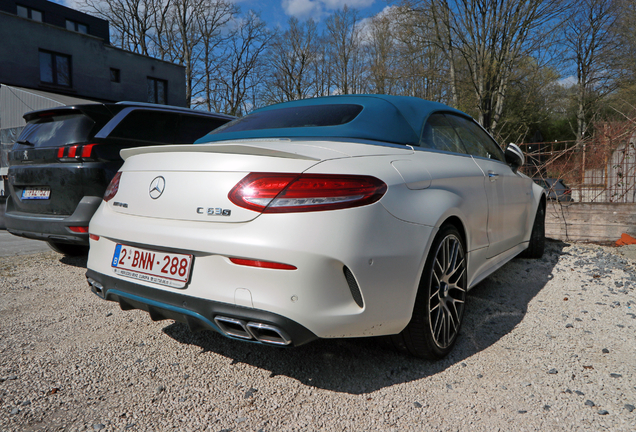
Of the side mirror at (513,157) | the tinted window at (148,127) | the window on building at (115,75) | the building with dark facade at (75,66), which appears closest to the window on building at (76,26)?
the building with dark facade at (75,66)

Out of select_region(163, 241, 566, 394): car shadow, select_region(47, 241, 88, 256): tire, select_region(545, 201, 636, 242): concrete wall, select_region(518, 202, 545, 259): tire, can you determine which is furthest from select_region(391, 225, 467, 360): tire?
select_region(545, 201, 636, 242): concrete wall

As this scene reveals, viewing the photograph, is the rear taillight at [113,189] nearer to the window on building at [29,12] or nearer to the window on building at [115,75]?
the window on building at [115,75]

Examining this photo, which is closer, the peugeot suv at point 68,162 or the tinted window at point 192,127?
the peugeot suv at point 68,162

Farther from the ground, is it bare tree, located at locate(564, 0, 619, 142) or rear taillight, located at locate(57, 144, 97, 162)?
bare tree, located at locate(564, 0, 619, 142)

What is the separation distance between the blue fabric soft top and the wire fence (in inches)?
178

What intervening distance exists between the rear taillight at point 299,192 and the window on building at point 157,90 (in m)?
23.6

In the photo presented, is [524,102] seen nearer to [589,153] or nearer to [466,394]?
[589,153]

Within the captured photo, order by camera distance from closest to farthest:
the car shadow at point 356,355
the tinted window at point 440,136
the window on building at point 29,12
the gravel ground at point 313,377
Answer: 1. the gravel ground at point 313,377
2. the car shadow at point 356,355
3. the tinted window at point 440,136
4. the window on building at point 29,12

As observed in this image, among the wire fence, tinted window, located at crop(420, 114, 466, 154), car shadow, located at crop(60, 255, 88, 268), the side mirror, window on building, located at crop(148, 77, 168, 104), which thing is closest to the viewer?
tinted window, located at crop(420, 114, 466, 154)

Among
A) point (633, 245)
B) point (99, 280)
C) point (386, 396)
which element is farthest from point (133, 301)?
point (633, 245)

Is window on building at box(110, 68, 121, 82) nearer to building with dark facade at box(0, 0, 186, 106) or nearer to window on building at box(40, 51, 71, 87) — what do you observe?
building with dark facade at box(0, 0, 186, 106)

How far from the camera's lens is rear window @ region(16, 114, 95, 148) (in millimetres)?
3979

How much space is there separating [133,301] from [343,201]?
3.78ft

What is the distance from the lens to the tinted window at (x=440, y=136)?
8.99ft
